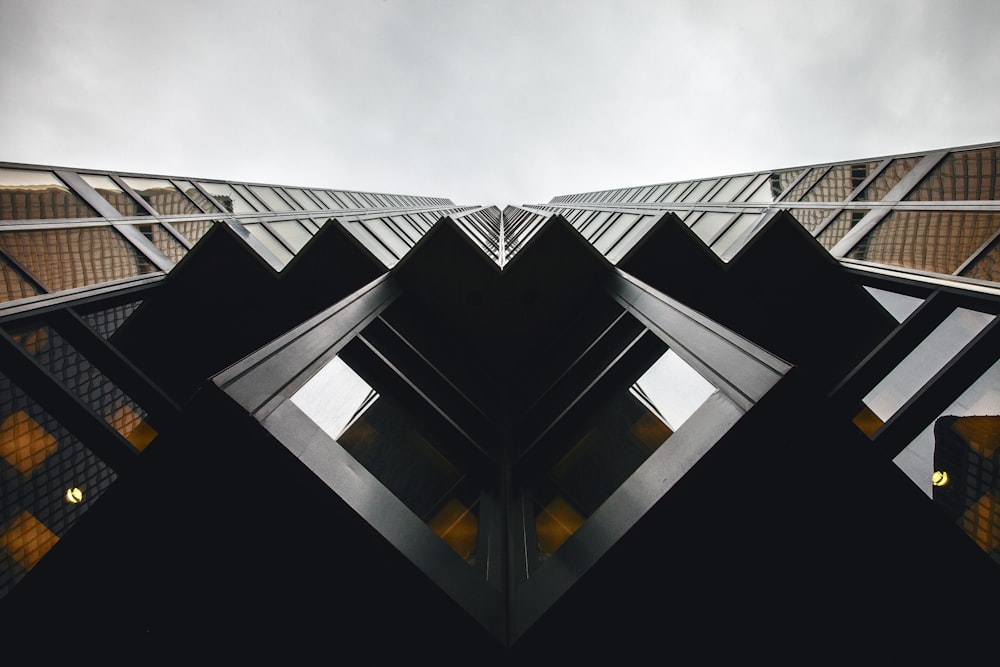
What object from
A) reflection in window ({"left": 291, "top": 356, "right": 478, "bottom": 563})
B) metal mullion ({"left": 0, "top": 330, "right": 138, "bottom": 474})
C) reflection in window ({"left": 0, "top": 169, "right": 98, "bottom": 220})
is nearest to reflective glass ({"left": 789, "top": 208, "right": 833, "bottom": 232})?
reflection in window ({"left": 291, "top": 356, "right": 478, "bottom": 563})

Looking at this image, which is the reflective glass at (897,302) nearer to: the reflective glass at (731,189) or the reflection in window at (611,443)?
the reflection in window at (611,443)

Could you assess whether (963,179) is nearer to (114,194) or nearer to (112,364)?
(112,364)

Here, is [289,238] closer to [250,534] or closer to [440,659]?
[250,534]

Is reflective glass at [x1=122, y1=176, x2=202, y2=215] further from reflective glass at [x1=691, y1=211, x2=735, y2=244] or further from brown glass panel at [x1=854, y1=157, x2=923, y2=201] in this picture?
brown glass panel at [x1=854, y1=157, x2=923, y2=201]

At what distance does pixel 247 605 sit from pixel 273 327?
7730 mm

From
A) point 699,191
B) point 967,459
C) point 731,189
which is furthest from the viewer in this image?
point 699,191

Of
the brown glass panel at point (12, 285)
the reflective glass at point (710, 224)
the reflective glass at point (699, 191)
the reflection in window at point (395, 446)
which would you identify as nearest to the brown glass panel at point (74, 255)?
the brown glass panel at point (12, 285)

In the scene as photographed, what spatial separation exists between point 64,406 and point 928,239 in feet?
45.9

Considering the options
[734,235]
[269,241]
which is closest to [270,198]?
[269,241]

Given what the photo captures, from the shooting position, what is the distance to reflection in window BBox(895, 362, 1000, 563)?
204 inches

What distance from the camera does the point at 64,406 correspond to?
5.90 m

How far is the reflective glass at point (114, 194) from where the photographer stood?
33.2 feet

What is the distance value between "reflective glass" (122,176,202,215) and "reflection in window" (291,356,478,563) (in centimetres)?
956

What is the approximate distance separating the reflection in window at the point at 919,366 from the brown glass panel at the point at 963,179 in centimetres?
292
